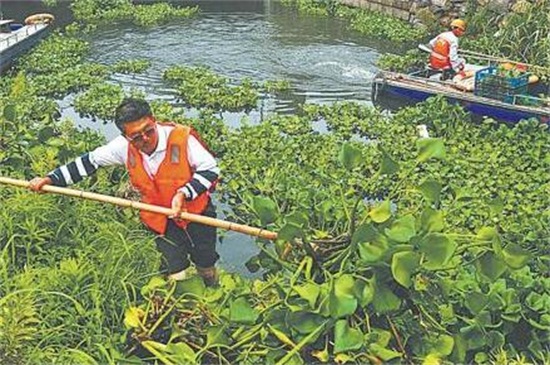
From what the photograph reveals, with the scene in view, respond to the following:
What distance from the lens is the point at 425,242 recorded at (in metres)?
3.46

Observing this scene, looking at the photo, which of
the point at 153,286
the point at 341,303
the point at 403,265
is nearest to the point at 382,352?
the point at 341,303

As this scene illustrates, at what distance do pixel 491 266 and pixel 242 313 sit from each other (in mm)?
1282

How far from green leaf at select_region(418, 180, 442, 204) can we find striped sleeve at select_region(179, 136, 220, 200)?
122 cm

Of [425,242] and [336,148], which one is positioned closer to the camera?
[425,242]

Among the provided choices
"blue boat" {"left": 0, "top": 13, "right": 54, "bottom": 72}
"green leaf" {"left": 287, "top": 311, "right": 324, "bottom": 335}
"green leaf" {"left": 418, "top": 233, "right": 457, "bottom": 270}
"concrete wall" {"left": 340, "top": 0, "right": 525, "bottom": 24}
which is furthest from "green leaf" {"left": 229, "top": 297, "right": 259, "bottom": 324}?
"concrete wall" {"left": 340, "top": 0, "right": 525, "bottom": 24}

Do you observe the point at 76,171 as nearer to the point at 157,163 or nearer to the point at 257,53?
the point at 157,163

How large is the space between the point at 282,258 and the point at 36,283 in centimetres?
143

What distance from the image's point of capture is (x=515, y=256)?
3609 millimetres

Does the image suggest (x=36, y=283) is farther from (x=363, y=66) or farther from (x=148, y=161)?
(x=363, y=66)

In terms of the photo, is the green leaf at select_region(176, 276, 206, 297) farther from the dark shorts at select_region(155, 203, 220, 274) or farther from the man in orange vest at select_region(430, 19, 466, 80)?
the man in orange vest at select_region(430, 19, 466, 80)

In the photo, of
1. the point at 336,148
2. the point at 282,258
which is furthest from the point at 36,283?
the point at 336,148

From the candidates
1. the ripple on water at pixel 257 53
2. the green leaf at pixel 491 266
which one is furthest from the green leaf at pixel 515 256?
the ripple on water at pixel 257 53

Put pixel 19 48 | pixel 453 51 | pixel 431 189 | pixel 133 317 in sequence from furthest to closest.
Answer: pixel 19 48 < pixel 453 51 < pixel 431 189 < pixel 133 317

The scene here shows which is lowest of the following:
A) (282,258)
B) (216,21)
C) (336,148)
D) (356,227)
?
(216,21)
